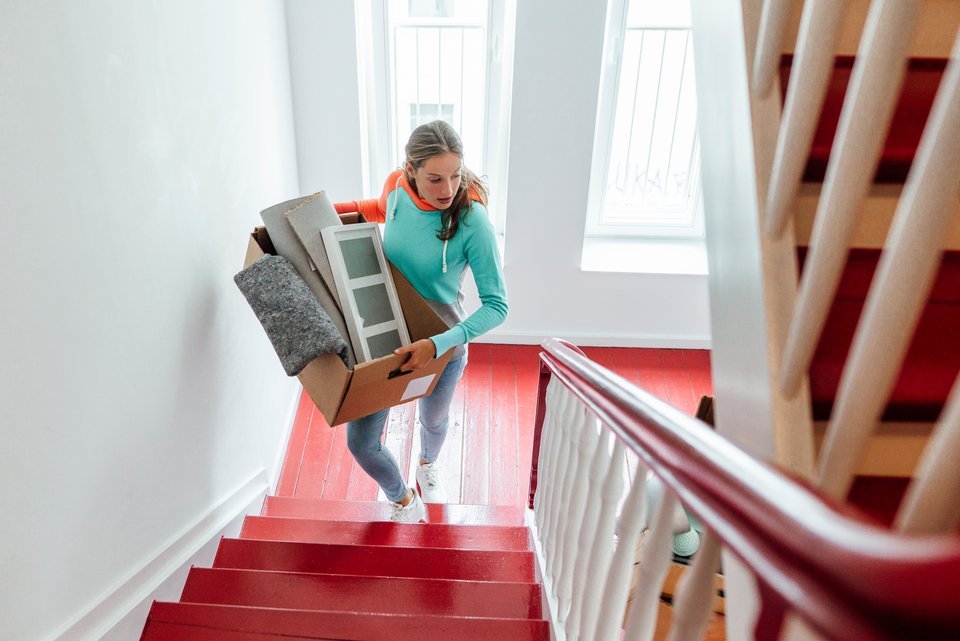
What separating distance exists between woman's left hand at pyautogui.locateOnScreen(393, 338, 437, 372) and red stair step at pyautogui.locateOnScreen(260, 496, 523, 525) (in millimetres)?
904

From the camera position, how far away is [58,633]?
1247 millimetres

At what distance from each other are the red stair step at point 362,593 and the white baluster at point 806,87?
4.03 feet

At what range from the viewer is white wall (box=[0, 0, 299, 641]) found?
1.11 meters

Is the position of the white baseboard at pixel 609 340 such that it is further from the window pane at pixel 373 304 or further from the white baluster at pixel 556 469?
the white baluster at pixel 556 469

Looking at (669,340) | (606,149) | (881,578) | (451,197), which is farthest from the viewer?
(669,340)

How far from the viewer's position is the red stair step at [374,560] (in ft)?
6.20

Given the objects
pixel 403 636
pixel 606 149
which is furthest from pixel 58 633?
pixel 606 149

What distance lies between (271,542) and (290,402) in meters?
1.23

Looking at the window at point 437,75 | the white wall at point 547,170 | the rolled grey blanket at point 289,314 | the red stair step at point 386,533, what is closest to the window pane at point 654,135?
the white wall at point 547,170

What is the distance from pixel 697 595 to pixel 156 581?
1523 mm

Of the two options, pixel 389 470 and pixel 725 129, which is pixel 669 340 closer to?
pixel 389 470

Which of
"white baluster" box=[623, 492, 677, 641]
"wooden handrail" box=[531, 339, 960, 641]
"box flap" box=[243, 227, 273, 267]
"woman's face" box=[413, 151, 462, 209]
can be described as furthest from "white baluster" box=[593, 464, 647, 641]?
"box flap" box=[243, 227, 273, 267]

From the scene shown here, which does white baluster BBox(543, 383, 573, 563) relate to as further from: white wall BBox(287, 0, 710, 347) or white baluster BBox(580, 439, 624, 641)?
white wall BBox(287, 0, 710, 347)

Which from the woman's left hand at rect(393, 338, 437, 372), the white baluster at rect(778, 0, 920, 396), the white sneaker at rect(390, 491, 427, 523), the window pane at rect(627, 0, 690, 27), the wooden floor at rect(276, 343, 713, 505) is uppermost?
the window pane at rect(627, 0, 690, 27)
